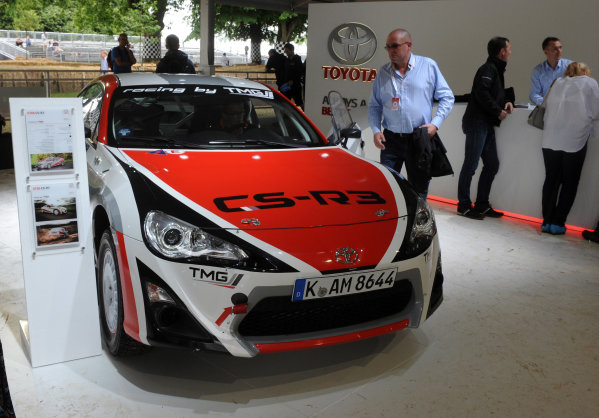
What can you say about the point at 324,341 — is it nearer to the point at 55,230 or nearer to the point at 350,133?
the point at 55,230

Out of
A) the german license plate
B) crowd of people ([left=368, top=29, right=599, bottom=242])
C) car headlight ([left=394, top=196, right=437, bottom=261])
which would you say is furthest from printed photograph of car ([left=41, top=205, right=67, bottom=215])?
crowd of people ([left=368, top=29, right=599, bottom=242])

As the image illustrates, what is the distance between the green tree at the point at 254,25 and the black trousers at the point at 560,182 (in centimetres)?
2190

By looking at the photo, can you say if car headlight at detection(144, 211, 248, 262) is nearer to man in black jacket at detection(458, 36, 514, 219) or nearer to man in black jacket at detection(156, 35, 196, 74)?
man in black jacket at detection(458, 36, 514, 219)

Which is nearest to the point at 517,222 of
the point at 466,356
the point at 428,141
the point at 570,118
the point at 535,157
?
the point at 535,157

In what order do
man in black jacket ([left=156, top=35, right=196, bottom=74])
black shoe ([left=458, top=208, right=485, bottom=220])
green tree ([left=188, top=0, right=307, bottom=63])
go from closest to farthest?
black shoe ([left=458, top=208, right=485, bottom=220])
man in black jacket ([left=156, top=35, right=196, bottom=74])
green tree ([left=188, top=0, right=307, bottom=63])

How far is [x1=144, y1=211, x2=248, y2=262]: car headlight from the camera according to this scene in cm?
227

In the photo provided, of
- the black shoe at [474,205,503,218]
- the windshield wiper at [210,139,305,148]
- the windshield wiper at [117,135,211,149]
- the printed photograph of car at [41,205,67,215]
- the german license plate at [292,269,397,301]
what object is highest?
the windshield wiper at [117,135,211,149]

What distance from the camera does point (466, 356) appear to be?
9.50ft

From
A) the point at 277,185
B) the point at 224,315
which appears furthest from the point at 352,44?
the point at 224,315

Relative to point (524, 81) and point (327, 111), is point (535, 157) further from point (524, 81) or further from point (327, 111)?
point (327, 111)

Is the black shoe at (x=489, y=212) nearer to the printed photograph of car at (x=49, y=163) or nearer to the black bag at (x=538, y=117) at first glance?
the black bag at (x=538, y=117)

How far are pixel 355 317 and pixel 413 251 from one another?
39 centimetres

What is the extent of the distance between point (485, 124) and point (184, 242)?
3953mm

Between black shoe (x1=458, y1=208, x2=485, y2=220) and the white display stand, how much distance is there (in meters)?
3.96
